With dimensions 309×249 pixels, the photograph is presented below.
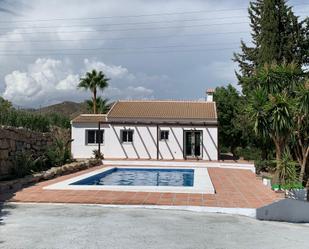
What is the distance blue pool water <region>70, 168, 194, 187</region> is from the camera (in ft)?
60.3

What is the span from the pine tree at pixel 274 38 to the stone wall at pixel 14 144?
12296mm

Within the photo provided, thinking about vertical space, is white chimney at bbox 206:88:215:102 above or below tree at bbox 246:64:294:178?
above

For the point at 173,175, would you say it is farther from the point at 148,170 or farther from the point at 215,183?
the point at 215,183

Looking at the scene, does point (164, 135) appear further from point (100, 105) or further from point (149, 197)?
point (149, 197)

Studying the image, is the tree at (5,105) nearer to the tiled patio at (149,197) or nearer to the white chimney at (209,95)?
the white chimney at (209,95)

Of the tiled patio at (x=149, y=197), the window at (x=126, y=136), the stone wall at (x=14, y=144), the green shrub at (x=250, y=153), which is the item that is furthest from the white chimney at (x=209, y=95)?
the tiled patio at (x=149, y=197)

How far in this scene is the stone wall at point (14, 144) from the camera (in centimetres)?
1576

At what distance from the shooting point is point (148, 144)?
30.4 metres

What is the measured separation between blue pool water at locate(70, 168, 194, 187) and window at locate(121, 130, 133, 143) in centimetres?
633

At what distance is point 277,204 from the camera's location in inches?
420

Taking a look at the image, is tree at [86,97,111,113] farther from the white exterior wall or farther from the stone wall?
the stone wall

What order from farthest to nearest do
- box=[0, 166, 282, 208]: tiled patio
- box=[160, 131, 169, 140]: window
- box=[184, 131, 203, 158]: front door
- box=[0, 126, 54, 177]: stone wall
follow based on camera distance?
box=[160, 131, 169, 140]: window → box=[184, 131, 203, 158]: front door → box=[0, 126, 54, 177]: stone wall → box=[0, 166, 282, 208]: tiled patio

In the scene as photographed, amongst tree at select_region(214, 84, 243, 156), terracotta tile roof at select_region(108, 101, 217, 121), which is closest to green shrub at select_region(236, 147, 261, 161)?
tree at select_region(214, 84, 243, 156)

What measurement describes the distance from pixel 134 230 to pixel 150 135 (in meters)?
22.2
